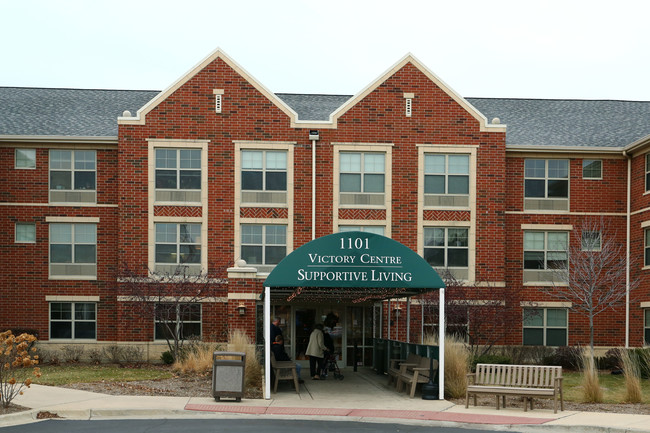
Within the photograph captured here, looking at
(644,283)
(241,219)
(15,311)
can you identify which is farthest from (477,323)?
(15,311)

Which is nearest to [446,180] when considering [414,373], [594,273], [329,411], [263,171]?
[594,273]

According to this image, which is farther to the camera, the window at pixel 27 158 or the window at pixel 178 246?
the window at pixel 27 158

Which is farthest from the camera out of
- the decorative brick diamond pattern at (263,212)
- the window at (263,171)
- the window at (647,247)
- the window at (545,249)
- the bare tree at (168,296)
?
the window at (545,249)

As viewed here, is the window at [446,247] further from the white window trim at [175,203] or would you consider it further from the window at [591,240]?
the white window trim at [175,203]

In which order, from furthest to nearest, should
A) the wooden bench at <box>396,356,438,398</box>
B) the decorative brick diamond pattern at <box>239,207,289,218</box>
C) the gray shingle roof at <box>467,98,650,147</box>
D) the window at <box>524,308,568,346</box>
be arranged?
1. the gray shingle roof at <box>467,98,650,147</box>
2. the window at <box>524,308,568,346</box>
3. the decorative brick diamond pattern at <box>239,207,289,218</box>
4. the wooden bench at <box>396,356,438,398</box>

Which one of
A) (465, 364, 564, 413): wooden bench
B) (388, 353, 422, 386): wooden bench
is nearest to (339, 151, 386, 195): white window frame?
(388, 353, 422, 386): wooden bench

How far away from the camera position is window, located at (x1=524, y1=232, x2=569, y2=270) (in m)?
33.3

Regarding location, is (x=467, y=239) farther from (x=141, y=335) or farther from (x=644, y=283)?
(x=141, y=335)

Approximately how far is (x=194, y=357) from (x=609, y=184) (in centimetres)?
1813

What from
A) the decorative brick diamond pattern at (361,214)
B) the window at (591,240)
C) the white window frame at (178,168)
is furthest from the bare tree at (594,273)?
the white window frame at (178,168)

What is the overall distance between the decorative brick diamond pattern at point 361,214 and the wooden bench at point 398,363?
9.52m

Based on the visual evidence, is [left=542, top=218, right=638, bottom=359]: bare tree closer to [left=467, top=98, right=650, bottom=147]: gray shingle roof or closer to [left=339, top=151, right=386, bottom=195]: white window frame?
[left=467, top=98, right=650, bottom=147]: gray shingle roof

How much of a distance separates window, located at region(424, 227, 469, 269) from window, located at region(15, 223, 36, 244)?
578 inches

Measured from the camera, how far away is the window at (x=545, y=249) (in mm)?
33281
